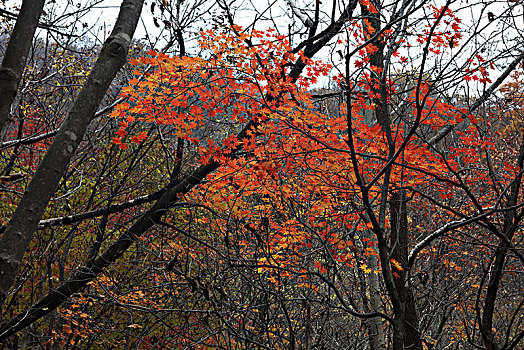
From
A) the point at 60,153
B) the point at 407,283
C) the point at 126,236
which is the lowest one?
the point at 60,153

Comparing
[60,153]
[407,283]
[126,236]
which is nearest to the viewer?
[60,153]

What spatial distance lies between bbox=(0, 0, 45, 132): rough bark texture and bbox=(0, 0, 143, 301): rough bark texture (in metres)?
0.21

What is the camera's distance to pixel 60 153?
148 cm

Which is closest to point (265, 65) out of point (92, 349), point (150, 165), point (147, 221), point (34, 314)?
point (147, 221)

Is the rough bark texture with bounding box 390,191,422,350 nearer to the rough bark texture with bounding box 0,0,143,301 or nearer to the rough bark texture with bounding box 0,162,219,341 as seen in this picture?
the rough bark texture with bounding box 0,162,219,341

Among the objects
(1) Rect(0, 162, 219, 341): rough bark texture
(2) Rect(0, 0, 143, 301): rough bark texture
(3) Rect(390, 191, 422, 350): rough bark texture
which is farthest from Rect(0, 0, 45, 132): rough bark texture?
(3) Rect(390, 191, 422, 350): rough bark texture

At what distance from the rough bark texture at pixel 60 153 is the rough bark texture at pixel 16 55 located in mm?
210

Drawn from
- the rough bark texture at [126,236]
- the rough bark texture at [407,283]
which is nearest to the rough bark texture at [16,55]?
the rough bark texture at [126,236]

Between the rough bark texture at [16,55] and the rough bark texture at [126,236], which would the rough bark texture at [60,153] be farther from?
the rough bark texture at [126,236]

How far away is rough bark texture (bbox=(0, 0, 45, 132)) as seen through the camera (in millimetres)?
1454

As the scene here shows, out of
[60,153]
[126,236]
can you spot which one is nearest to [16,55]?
[60,153]

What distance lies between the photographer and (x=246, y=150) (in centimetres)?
538

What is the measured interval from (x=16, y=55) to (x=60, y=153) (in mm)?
450

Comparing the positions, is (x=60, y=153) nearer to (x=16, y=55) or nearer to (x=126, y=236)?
(x=16, y=55)
